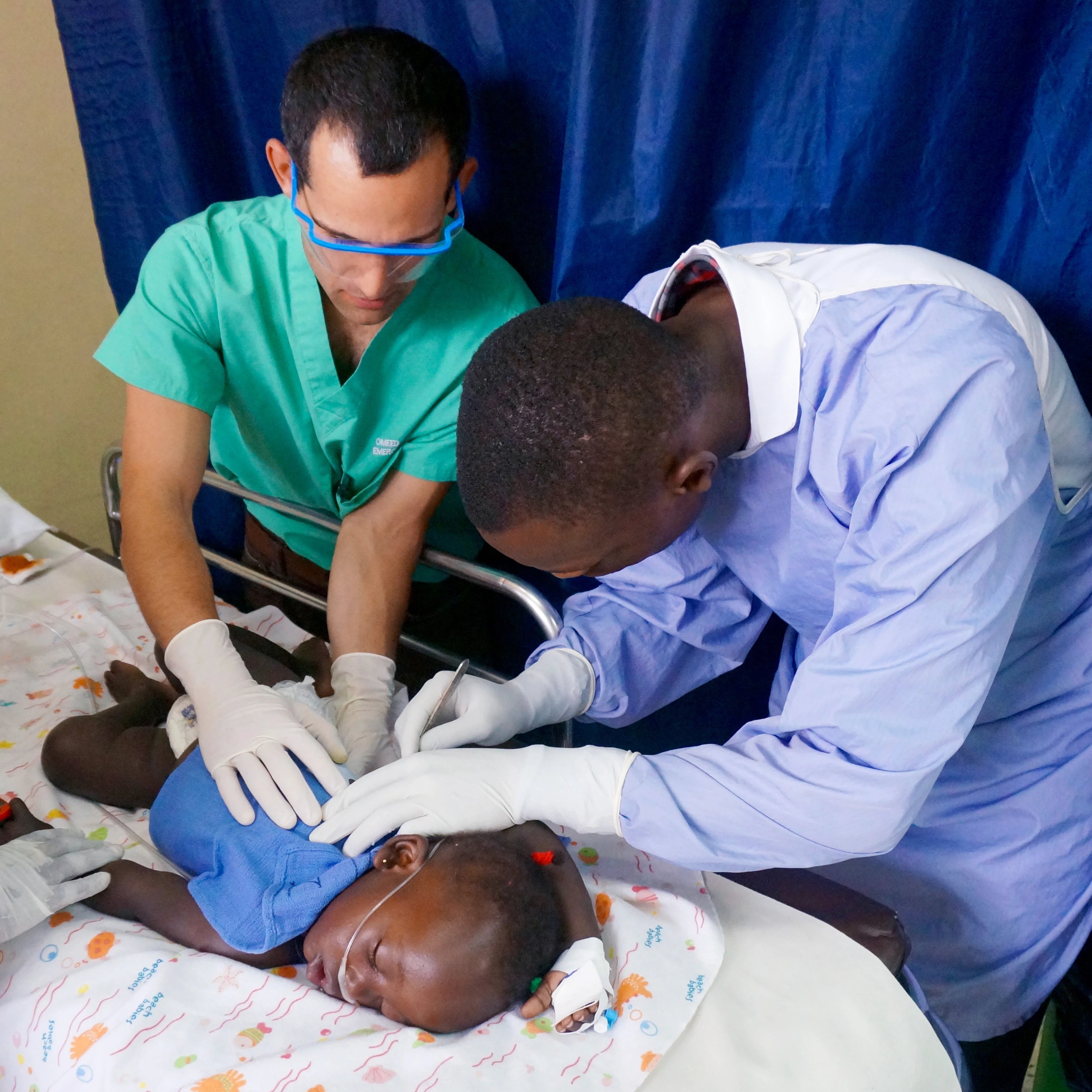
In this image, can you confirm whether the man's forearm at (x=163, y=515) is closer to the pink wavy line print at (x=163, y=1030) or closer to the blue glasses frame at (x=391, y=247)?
the blue glasses frame at (x=391, y=247)

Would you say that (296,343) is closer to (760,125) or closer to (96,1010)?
(760,125)

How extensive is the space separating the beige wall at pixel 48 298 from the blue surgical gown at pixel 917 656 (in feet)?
7.39

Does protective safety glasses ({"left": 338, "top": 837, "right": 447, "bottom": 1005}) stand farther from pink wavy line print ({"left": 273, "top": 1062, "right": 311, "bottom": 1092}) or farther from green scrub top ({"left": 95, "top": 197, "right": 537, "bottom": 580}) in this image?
green scrub top ({"left": 95, "top": 197, "right": 537, "bottom": 580})

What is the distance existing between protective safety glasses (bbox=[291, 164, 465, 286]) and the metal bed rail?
0.50 metres

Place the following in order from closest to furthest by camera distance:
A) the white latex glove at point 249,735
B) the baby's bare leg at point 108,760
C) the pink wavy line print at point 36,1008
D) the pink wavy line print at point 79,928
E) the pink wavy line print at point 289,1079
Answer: the pink wavy line print at point 289,1079 < the pink wavy line print at point 36,1008 < the pink wavy line print at point 79,928 < the white latex glove at point 249,735 < the baby's bare leg at point 108,760

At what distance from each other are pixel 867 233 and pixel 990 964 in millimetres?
1121

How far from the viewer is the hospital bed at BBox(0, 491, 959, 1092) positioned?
101 centimetres

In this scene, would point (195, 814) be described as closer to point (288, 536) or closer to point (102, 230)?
point (288, 536)

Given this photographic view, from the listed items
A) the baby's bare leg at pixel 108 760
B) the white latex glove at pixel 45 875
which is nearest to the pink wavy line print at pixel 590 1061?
the white latex glove at pixel 45 875

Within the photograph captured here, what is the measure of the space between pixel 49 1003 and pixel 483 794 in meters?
0.56

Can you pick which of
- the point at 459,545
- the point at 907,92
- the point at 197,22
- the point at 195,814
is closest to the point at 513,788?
the point at 195,814

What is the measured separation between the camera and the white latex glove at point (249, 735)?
130cm

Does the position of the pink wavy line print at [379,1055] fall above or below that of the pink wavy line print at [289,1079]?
below

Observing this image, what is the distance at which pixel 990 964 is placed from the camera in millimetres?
1387
